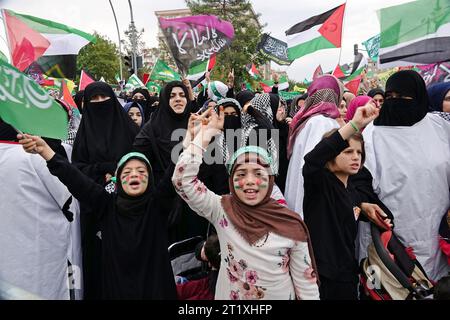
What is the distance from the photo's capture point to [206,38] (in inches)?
196

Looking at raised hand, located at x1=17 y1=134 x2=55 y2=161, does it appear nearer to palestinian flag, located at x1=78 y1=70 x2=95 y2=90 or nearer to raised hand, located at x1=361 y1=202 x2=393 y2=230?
raised hand, located at x1=361 y1=202 x2=393 y2=230

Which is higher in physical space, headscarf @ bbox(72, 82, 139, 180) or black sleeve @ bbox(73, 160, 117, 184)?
headscarf @ bbox(72, 82, 139, 180)

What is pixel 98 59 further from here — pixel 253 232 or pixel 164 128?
pixel 253 232

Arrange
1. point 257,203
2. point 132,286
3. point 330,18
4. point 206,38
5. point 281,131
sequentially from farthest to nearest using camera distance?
point 330,18, point 206,38, point 281,131, point 132,286, point 257,203

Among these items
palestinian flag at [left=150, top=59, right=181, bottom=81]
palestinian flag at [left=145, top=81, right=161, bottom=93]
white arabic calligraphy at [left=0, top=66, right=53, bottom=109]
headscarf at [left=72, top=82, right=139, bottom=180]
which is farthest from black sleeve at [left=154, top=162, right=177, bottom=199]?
palestinian flag at [left=145, top=81, right=161, bottom=93]

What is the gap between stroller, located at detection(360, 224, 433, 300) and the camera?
2.26m

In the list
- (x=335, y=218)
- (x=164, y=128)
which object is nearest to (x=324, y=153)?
(x=335, y=218)

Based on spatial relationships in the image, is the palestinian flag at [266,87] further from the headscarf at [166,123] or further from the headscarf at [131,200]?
the headscarf at [131,200]

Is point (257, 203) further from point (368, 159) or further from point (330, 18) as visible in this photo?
point (330, 18)

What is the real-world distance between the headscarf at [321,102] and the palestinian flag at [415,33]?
59 cm

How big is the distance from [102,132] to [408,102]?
236cm

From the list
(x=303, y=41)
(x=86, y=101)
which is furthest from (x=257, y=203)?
(x=303, y=41)

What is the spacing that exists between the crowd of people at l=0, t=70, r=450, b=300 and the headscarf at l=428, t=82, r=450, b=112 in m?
0.72

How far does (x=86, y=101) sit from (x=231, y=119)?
4.15ft
